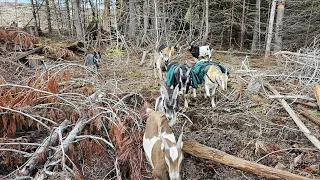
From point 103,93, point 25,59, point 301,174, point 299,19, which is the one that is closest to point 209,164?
point 301,174

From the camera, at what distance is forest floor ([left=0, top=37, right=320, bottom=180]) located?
397 cm

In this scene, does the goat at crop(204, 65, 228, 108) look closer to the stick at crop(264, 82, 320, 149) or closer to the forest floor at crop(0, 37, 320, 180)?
the forest floor at crop(0, 37, 320, 180)

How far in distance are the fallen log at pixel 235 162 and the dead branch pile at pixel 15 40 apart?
295 inches

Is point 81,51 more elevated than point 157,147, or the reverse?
point 81,51

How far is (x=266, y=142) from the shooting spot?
4.53 m

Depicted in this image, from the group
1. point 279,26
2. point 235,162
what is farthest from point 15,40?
point 279,26

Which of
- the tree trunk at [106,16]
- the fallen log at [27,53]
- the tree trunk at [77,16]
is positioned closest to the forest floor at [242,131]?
the fallen log at [27,53]

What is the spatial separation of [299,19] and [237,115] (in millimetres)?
9630

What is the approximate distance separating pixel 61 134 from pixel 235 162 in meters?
2.32

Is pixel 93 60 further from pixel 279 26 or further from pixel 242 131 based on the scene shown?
pixel 279 26

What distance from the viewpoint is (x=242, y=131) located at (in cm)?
488

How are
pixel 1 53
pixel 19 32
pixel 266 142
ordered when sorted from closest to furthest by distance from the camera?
pixel 266 142
pixel 1 53
pixel 19 32

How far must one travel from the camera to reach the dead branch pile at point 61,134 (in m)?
3.55

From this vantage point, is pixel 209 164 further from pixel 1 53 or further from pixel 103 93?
pixel 1 53
